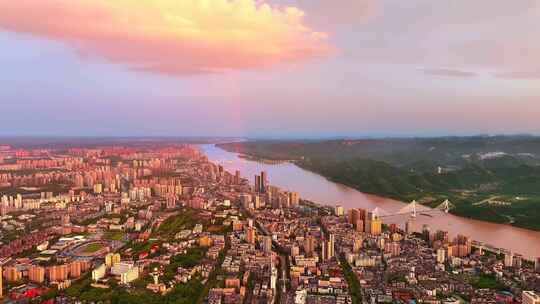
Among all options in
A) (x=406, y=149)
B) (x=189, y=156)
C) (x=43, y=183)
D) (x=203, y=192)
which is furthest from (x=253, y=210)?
(x=406, y=149)

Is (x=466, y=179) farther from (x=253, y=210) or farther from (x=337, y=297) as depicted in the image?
(x=337, y=297)

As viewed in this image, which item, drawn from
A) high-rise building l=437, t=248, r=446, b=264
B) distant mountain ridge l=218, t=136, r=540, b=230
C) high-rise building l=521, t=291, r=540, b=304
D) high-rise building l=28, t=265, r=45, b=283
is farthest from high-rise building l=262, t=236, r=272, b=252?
distant mountain ridge l=218, t=136, r=540, b=230

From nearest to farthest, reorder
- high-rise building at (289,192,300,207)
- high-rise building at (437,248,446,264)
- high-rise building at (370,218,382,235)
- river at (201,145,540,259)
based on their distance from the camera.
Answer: high-rise building at (437,248,446,264), high-rise building at (370,218,382,235), river at (201,145,540,259), high-rise building at (289,192,300,207)

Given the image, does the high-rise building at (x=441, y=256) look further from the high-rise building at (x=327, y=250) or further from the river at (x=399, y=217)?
the river at (x=399, y=217)

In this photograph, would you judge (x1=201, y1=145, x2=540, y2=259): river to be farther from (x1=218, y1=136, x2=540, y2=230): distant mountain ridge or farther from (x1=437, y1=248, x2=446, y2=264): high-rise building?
(x1=437, y1=248, x2=446, y2=264): high-rise building

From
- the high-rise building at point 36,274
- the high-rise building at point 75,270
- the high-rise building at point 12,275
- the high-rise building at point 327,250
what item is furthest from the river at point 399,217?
the high-rise building at point 12,275

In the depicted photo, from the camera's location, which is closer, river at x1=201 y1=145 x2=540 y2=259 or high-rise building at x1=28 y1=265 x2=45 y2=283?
high-rise building at x1=28 y1=265 x2=45 y2=283

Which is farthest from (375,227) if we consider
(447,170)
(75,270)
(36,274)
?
(447,170)

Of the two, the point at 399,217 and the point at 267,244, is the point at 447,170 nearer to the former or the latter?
the point at 399,217
